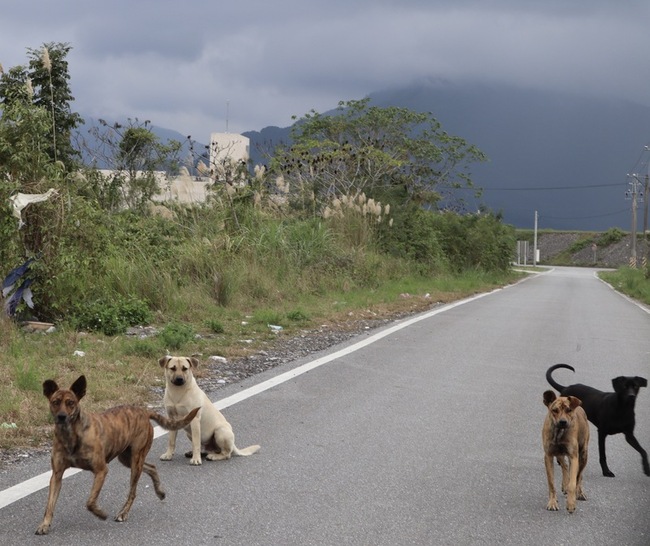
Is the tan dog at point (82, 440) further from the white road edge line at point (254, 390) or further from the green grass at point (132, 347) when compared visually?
the green grass at point (132, 347)

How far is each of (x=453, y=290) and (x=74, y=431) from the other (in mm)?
22814

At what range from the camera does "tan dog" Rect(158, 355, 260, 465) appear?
20.0ft

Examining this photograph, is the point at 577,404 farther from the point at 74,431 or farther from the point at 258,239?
the point at 258,239

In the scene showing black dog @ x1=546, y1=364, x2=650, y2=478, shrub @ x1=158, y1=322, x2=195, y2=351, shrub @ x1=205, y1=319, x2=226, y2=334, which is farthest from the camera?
shrub @ x1=205, y1=319, x2=226, y2=334

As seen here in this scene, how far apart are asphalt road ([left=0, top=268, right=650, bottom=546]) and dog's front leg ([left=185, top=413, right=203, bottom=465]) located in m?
0.08

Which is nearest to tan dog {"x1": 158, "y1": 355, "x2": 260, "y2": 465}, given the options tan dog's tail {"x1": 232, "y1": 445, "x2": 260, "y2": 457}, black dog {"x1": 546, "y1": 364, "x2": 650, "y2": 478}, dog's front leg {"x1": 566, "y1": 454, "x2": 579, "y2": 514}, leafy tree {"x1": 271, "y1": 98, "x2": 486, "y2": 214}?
tan dog's tail {"x1": 232, "y1": 445, "x2": 260, "y2": 457}

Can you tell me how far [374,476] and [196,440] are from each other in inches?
47.2

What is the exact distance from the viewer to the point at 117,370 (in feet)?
30.8

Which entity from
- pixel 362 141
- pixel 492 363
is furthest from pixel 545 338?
pixel 362 141

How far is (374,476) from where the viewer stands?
6023 millimetres

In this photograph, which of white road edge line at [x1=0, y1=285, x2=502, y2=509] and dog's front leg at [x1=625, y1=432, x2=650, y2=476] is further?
dog's front leg at [x1=625, y1=432, x2=650, y2=476]

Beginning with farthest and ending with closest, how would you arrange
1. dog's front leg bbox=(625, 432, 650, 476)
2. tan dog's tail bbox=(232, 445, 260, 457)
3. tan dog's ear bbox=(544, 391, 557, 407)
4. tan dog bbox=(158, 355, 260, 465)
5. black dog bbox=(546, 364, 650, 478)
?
tan dog's tail bbox=(232, 445, 260, 457)
dog's front leg bbox=(625, 432, 650, 476)
tan dog bbox=(158, 355, 260, 465)
black dog bbox=(546, 364, 650, 478)
tan dog's ear bbox=(544, 391, 557, 407)

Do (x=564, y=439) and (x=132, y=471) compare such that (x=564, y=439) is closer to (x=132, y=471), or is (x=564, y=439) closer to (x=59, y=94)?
(x=132, y=471)

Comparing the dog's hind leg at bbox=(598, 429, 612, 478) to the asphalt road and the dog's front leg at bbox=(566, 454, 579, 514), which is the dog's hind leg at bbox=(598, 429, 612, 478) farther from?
the dog's front leg at bbox=(566, 454, 579, 514)
